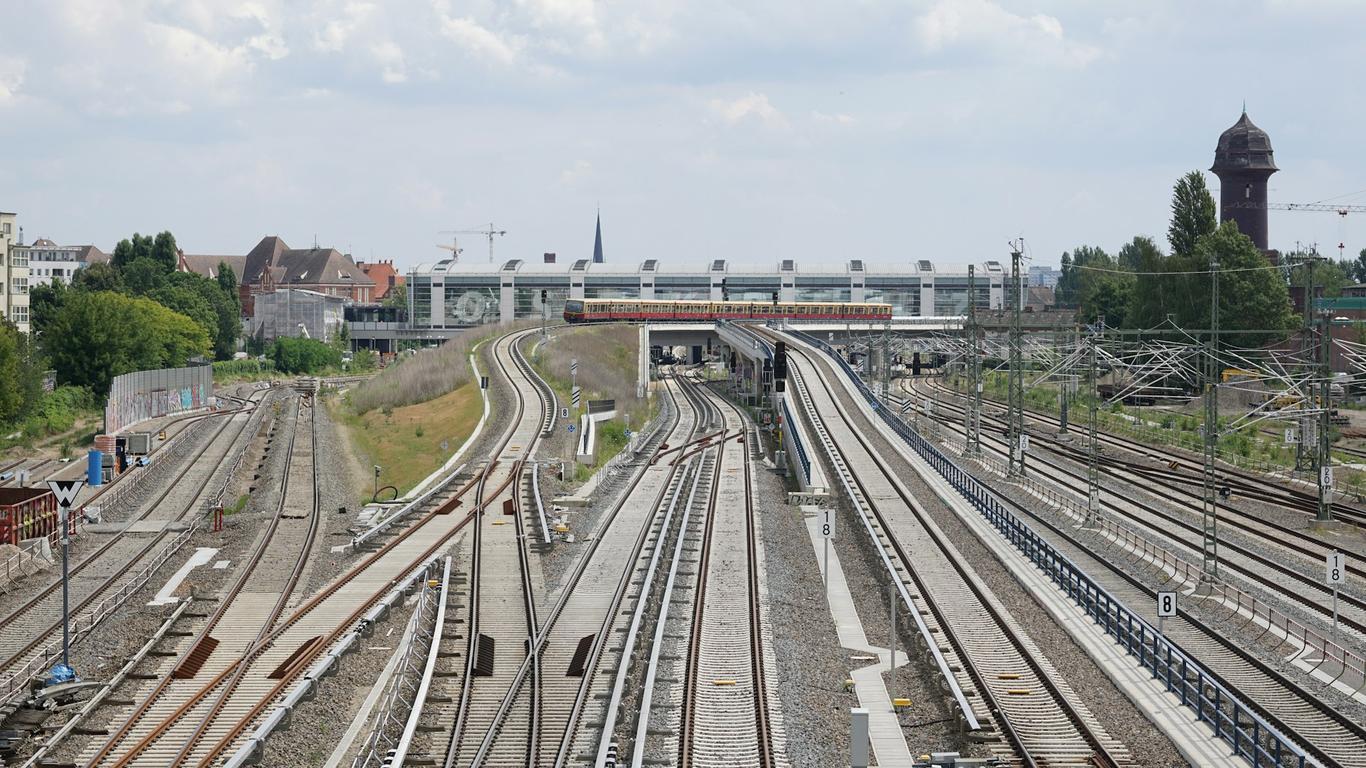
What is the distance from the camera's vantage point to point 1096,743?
18.5m

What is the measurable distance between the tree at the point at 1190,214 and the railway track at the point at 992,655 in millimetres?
63665

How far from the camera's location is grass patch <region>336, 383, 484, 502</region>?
5634cm

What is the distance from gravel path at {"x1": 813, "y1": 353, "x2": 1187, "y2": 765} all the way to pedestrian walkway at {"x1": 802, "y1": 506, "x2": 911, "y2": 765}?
3.98 feet

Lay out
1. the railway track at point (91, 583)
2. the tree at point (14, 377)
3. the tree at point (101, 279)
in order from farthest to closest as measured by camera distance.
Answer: the tree at point (101, 279) → the tree at point (14, 377) → the railway track at point (91, 583)

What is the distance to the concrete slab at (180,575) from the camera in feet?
92.7

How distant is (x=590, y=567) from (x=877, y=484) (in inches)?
719

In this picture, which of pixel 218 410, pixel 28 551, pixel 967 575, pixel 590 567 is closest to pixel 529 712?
pixel 590 567

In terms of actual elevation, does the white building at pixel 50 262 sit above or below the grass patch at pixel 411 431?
above

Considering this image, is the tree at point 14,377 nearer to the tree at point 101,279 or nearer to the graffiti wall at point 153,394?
the graffiti wall at point 153,394

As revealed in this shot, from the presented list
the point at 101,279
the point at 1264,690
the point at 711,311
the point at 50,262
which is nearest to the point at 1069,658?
the point at 1264,690

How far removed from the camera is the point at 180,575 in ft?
103

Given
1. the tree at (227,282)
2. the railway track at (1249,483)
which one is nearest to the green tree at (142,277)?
the tree at (227,282)

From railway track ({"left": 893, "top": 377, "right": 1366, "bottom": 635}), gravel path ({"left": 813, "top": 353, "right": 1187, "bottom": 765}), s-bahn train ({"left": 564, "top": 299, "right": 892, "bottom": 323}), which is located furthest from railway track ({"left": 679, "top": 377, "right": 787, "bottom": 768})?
s-bahn train ({"left": 564, "top": 299, "right": 892, "bottom": 323})

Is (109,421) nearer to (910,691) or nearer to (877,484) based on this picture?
(877,484)
